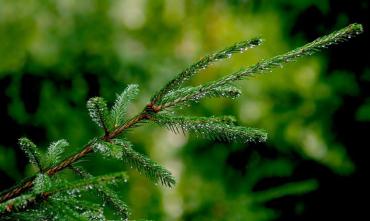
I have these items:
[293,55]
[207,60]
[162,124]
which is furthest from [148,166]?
[293,55]

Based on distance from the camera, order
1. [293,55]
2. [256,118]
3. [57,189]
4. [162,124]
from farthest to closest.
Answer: [256,118] < [162,124] < [293,55] < [57,189]

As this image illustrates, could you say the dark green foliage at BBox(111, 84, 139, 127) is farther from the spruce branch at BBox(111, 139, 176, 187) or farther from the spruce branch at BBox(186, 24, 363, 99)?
the spruce branch at BBox(186, 24, 363, 99)

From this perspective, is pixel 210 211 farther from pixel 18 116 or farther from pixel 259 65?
pixel 259 65

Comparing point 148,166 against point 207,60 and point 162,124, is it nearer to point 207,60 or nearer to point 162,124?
point 162,124

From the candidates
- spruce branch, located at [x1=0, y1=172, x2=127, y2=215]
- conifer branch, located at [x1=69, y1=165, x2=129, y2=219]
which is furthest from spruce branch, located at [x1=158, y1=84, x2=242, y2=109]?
spruce branch, located at [x1=0, y1=172, x2=127, y2=215]

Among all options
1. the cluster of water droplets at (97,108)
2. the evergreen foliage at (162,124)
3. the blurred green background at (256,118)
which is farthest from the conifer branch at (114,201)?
the blurred green background at (256,118)

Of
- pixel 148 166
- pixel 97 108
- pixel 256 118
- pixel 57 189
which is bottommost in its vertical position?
pixel 57 189
